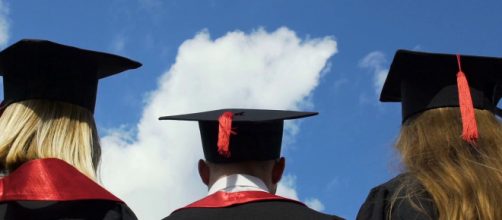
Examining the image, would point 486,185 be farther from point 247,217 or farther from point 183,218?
point 183,218

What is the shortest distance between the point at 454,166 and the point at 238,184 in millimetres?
931

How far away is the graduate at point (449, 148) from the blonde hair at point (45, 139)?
1.20 metres

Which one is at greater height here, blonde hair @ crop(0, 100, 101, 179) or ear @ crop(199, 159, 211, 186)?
blonde hair @ crop(0, 100, 101, 179)

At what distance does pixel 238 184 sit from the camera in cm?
275

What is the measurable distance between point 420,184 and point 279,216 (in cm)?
65

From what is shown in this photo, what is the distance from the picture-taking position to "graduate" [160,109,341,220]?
273 cm

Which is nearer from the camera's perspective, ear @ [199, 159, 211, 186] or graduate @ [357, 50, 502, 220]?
graduate @ [357, 50, 502, 220]

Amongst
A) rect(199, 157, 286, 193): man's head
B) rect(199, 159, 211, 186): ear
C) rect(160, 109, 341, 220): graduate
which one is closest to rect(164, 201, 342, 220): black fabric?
rect(160, 109, 341, 220): graduate

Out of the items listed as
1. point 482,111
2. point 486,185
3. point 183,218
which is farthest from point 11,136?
point 482,111

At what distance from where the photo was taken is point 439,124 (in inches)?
104

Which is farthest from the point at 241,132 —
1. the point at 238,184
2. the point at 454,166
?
the point at 454,166

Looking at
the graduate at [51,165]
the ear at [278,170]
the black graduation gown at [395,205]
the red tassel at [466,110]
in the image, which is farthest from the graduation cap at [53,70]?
the red tassel at [466,110]

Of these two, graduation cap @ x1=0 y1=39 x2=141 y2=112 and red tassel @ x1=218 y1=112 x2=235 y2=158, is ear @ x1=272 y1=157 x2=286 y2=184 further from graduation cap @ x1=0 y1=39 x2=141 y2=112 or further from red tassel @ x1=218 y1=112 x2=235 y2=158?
graduation cap @ x1=0 y1=39 x2=141 y2=112

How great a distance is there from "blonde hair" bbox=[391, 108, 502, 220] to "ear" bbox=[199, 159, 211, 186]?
3.11 ft
